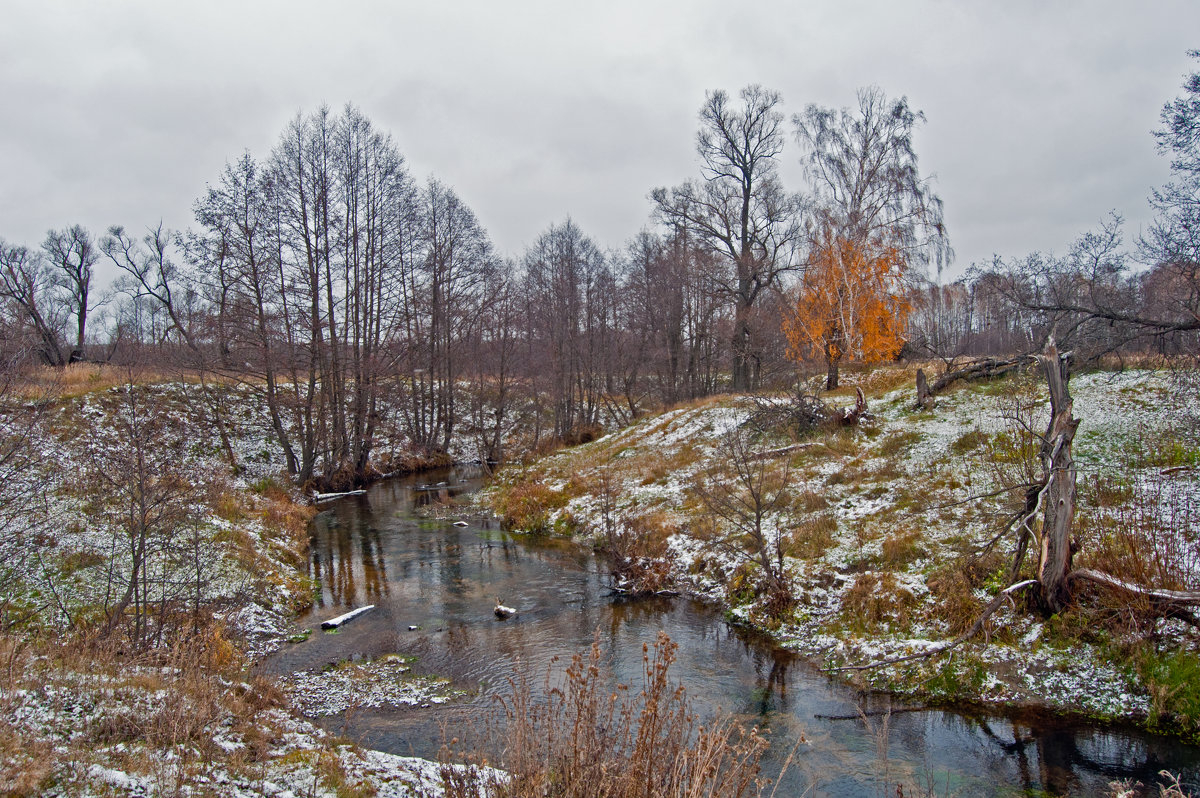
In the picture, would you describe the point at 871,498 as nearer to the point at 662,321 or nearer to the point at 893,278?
the point at 893,278

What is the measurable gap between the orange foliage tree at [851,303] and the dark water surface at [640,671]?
13852 mm

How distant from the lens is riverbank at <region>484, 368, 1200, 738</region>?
7883 millimetres

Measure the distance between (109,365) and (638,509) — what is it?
23.7 m

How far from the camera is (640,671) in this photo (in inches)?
351

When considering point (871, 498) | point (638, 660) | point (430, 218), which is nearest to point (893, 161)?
point (871, 498)

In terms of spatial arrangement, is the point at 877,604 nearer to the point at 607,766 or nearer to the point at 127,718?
the point at 607,766

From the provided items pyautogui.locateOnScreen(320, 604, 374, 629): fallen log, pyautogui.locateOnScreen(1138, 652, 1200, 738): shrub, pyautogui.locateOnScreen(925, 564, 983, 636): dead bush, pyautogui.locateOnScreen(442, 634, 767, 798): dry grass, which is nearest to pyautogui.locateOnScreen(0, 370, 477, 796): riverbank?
pyautogui.locateOnScreen(320, 604, 374, 629): fallen log

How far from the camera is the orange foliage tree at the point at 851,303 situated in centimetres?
2431

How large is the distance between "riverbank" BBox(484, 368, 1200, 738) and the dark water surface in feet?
1.89

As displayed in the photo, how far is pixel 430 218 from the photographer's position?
32031 mm

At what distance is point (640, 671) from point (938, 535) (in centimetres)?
601

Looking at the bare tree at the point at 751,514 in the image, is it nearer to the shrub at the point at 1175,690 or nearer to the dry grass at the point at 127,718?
the shrub at the point at 1175,690

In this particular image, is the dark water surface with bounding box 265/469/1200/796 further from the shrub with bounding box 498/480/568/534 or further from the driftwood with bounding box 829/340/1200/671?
the shrub with bounding box 498/480/568/534

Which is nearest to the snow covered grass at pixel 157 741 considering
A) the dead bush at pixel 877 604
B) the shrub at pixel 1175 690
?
the dead bush at pixel 877 604
